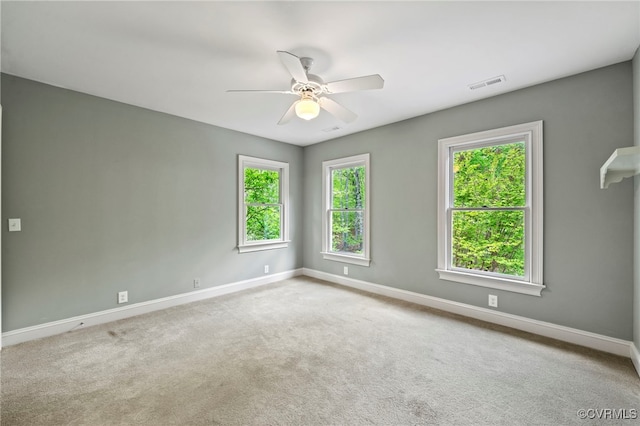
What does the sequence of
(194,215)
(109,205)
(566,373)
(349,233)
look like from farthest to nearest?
(349,233), (194,215), (109,205), (566,373)

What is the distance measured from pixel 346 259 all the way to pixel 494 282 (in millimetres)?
2186

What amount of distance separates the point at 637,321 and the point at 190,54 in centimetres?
424

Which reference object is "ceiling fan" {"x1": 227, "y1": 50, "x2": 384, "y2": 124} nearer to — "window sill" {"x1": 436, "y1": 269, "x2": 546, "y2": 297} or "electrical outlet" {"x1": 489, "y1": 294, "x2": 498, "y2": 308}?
"window sill" {"x1": 436, "y1": 269, "x2": 546, "y2": 297}

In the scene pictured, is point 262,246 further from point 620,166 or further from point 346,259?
point 620,166

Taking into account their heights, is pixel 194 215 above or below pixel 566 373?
above

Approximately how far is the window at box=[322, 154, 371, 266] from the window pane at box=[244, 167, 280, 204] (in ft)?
2.87

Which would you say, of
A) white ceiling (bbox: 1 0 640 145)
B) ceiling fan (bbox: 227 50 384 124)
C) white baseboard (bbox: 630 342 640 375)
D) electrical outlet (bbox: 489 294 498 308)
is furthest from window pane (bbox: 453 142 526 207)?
ceiling fan (bbox: 227 50 384 124)

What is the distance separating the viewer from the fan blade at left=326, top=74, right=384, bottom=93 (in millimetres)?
2039

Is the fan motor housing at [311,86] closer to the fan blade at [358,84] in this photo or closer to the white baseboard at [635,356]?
the fan blade at [358,84]

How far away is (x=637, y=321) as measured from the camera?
7.28 ft

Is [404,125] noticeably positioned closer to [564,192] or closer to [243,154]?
[564,192]

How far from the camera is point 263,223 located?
4820 mm

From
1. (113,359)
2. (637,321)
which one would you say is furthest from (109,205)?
(637,321)

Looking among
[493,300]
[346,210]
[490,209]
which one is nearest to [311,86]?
[490,209]
